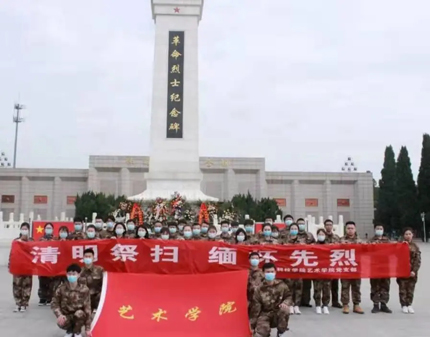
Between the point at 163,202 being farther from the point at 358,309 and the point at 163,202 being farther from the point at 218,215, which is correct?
the point at 358,309

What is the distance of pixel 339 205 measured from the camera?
3052cm

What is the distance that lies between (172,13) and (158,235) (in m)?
11.8

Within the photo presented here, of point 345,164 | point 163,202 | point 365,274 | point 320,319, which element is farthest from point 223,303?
point 345,164

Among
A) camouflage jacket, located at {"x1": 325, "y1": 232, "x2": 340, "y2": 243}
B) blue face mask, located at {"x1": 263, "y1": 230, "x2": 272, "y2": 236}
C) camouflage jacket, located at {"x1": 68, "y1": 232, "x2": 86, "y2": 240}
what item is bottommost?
camouflage jacket, located at {"x1": 68, "y1": 232, "x2": 86, "y2": 240}

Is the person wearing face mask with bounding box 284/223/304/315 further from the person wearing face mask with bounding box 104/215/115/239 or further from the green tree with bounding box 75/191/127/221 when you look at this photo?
the green tree with bounding box 75/191/127/221

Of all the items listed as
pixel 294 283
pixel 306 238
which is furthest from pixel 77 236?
pixel 306 238

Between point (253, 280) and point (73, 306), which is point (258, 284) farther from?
point (73, 306)

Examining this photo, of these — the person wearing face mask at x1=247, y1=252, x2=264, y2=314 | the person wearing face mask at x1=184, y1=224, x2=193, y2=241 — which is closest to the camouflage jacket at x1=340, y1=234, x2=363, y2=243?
the person wearing face mask at x1=247, y1=252, x2=264, y2=314

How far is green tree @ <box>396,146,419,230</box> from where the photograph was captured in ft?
91.0

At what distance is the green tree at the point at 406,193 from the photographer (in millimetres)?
27750

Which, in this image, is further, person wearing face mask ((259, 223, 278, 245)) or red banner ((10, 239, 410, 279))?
person wearing face mask ((259, 223, 278, 245))

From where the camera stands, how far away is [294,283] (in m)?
6.20

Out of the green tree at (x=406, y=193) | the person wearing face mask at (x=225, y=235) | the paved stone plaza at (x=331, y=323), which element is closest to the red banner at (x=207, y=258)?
the paved stone plaza at (x=331, y=323)

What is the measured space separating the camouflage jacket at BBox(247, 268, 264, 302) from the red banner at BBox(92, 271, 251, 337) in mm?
101
